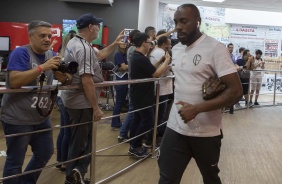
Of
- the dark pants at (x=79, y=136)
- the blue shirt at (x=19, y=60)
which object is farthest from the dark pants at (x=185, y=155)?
the blue shirt at (x=19, y=60)

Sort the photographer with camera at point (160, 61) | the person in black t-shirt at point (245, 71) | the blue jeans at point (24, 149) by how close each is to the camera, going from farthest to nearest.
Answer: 1. the person in black t-shirt at point (245, 71)
2. the photographer with camera at point (160, 61)
3. the blue jeans at point (24, 149)

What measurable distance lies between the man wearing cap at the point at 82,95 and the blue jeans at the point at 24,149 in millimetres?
322

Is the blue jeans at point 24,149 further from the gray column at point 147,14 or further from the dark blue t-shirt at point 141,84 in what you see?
the gray column at point 147,14

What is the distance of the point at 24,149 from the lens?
2.10m

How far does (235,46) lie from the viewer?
10.6 meters

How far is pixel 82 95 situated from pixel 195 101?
1.06 m

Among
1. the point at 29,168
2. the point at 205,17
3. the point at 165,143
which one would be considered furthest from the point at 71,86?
the point at 205,17

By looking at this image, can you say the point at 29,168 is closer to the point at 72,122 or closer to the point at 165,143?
the point at 72,122

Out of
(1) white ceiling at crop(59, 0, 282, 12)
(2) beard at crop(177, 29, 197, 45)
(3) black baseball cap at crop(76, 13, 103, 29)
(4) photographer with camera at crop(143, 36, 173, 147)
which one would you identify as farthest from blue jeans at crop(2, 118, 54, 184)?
(1) white ceiling at crop(59, 0, 282, 12)

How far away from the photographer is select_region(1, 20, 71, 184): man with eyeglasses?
1952 mm

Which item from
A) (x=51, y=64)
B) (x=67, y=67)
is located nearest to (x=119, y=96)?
(x=67, y=67)

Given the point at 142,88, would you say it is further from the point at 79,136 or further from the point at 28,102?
the point at 28,102

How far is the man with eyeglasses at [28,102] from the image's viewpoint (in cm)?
195

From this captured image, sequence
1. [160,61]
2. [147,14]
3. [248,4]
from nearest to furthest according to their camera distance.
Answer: [160,61] → [147,14] → [248,4]
